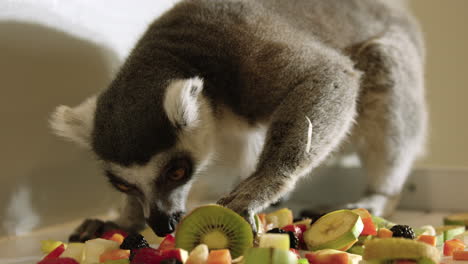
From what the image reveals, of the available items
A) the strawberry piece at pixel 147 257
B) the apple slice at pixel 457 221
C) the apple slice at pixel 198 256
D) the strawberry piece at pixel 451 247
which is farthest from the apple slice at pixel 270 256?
the apple slice at pixel 457 221

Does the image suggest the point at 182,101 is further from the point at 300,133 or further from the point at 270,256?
the point at 270,256

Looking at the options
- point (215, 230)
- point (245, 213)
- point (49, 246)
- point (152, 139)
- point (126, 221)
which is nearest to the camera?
point (215, 230)

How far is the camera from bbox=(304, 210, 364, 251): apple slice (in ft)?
6.69

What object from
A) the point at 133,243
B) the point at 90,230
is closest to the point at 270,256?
the point at 133,243

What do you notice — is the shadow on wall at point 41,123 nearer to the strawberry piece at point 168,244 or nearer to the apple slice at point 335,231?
the strawberry piece at point 168,244

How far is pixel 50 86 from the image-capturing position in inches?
123

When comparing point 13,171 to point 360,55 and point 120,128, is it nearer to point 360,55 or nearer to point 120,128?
point 120,128

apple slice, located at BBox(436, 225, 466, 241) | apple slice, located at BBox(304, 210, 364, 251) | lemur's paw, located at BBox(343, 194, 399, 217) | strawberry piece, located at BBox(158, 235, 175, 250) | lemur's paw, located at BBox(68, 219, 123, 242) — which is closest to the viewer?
apple slice, located at BBox(304, 210, 364, 251)

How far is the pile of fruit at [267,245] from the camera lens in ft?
5.90

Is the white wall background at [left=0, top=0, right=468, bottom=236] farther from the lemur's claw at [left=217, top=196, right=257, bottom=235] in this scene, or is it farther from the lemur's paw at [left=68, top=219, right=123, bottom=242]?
the lemur's claw at [left=217, top=196, right=257, bottom=235]

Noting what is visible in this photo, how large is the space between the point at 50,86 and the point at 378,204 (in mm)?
2138

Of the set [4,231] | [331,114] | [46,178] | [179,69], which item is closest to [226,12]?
[179,69]

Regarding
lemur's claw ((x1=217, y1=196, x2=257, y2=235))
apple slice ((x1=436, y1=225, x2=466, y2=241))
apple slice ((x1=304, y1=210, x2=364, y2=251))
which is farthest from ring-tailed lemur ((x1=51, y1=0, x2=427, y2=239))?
apple slice ((x1=436, y1=225, x2=466, y2=241))

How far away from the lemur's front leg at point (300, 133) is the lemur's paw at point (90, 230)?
0.89 m
